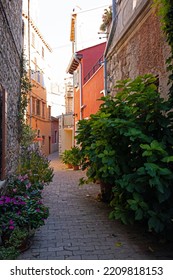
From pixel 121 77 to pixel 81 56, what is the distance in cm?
800

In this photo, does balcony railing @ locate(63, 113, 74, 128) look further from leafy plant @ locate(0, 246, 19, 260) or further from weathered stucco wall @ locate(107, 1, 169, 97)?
leafy plant @ locate(0, 246, 19, 260)

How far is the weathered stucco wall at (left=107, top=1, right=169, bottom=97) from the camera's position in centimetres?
433

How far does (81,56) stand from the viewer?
45.8ft

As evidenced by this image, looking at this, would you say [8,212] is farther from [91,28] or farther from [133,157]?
[91,28]

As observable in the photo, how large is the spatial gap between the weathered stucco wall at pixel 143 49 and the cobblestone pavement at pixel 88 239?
2.45 m

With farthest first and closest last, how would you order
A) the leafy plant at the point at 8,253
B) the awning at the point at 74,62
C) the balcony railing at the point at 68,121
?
1. the balcony railing at the point at 68,121
2. the awning at the point at 74,62
3. the leafy plant at the point at 8,253

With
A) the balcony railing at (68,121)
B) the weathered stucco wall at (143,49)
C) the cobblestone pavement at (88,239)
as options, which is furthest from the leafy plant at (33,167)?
the balcony railing at (68,121)

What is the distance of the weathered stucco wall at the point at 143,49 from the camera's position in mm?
4332

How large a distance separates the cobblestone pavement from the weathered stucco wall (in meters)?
2.45

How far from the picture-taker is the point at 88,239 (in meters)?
3.81

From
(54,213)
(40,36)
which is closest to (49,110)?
(40,36)

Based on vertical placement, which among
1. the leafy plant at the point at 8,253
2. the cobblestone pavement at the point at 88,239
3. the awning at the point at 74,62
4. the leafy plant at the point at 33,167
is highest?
the awning at the point at 74,62

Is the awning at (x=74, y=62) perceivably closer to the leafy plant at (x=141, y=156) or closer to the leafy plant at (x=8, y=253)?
the leafy plant at (x=141, y=156)

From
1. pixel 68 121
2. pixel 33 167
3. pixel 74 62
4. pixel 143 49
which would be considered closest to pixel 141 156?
pixel 143 49
